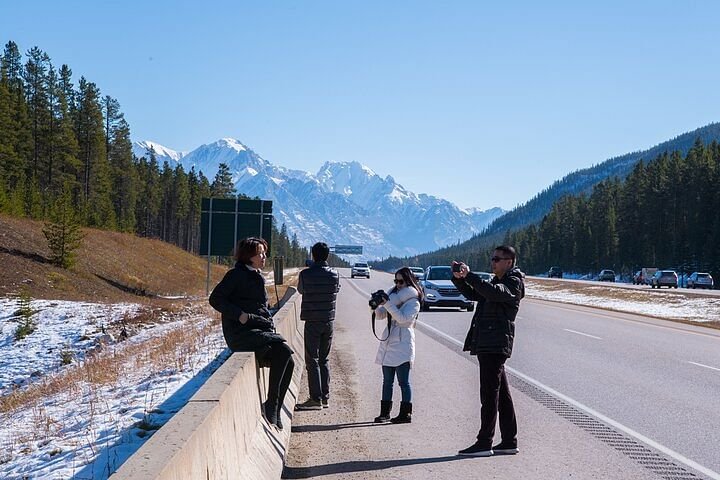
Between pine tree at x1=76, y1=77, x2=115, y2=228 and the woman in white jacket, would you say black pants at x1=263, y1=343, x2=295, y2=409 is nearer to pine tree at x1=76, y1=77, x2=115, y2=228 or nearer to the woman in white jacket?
the woman in white jacket

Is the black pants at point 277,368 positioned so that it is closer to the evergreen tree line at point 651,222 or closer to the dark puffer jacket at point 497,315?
the dark puffer jacket at point 497,315

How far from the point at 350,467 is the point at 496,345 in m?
1.85

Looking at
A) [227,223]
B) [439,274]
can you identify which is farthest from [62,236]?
[439,274]

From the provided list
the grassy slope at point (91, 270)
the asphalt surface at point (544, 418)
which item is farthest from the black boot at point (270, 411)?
the grassy slope at point (91, 270)

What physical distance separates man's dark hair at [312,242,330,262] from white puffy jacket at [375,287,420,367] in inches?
41.8

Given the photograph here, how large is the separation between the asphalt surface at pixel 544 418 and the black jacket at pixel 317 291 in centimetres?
127

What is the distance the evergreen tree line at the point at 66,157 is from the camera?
56.5m

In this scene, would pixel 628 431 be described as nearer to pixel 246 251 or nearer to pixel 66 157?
pixel 246 251

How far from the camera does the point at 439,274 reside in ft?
97.0

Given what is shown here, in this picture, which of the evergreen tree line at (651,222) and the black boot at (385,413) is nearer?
the black boot at (385,413)

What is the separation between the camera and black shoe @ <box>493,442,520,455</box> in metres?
7.23

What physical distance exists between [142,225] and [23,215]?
51064 mm

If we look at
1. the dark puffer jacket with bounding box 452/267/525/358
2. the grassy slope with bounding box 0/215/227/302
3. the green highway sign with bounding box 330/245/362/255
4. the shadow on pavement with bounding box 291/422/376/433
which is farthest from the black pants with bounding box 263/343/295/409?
the green highway sign with bounding box 330/245/362/255

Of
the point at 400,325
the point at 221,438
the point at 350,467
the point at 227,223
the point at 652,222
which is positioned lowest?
the point at 350,467
